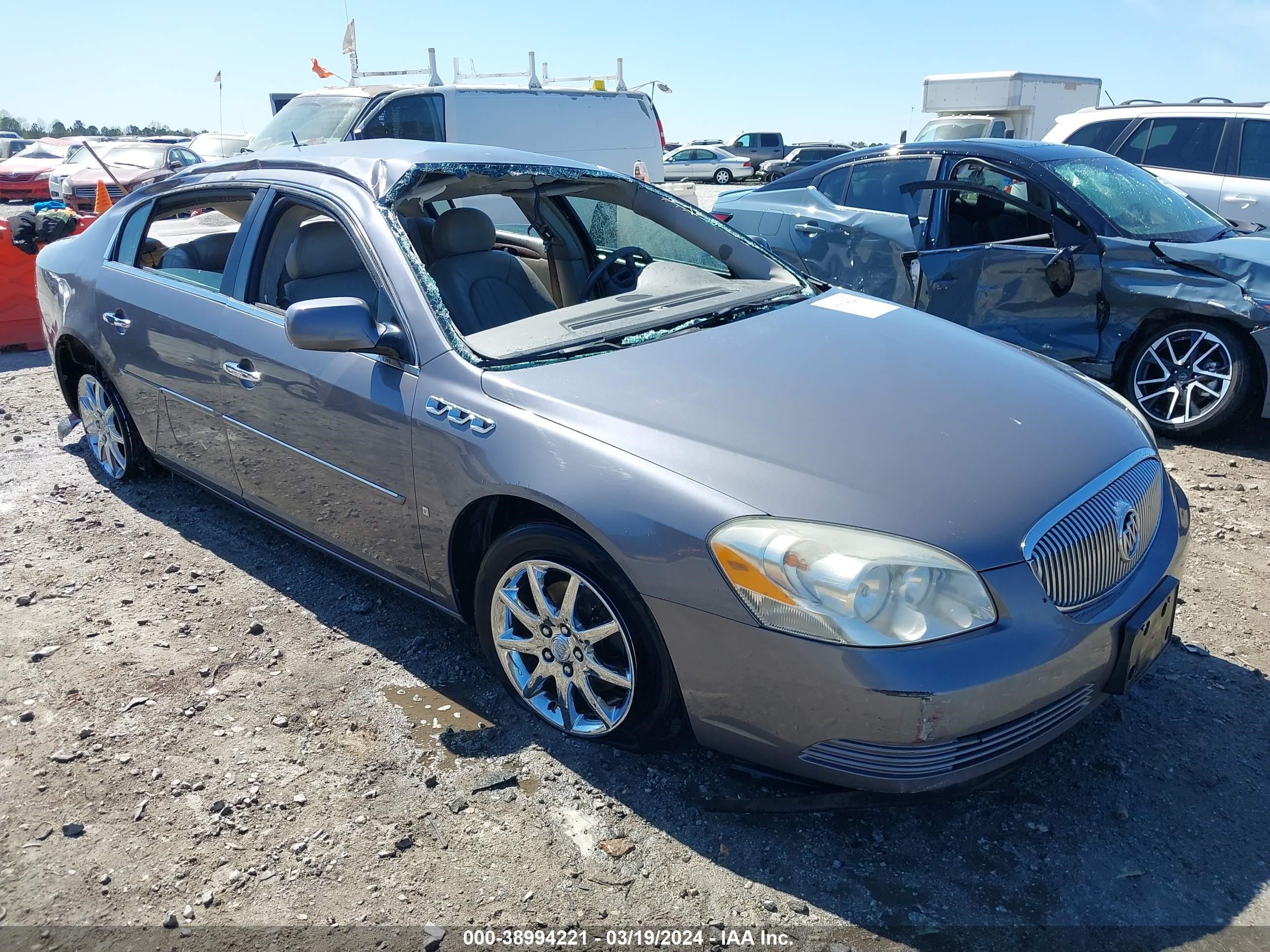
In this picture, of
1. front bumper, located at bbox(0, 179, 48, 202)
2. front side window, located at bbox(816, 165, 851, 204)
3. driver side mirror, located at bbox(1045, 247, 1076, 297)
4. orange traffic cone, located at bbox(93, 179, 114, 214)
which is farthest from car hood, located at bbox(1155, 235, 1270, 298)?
front bumper, located at bbox(0, 179, 48, 202)

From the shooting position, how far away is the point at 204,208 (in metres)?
4.25

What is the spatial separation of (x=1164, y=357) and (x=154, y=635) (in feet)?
16.7

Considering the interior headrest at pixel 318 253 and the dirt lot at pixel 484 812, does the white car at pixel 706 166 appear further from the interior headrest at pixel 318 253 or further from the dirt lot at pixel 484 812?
the dirt lot at pixel 484 812

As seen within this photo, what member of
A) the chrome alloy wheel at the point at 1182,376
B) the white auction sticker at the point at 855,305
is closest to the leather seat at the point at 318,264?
the white auction sticker at the point at 855,305

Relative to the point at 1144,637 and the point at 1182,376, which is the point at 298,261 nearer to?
the point at 1144,637

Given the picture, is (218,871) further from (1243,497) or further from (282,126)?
(282,126)

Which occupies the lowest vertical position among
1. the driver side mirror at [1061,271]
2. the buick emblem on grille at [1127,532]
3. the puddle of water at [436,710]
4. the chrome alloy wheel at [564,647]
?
the puddle of water at [436,710]

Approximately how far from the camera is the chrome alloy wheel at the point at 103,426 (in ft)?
14.9

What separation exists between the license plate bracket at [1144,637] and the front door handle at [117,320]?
153 inches

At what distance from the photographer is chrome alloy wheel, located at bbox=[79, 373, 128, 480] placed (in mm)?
4535

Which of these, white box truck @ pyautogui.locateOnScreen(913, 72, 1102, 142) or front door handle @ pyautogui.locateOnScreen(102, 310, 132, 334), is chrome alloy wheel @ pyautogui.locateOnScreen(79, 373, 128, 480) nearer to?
front door handle @ pyautogui.locateOnScreen(102, 310, 132, 334)

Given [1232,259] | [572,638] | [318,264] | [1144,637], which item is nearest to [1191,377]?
[1232,259]

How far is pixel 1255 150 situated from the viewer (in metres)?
7.45

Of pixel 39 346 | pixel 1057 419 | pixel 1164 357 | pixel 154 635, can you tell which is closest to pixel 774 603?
pixel 1057 419
